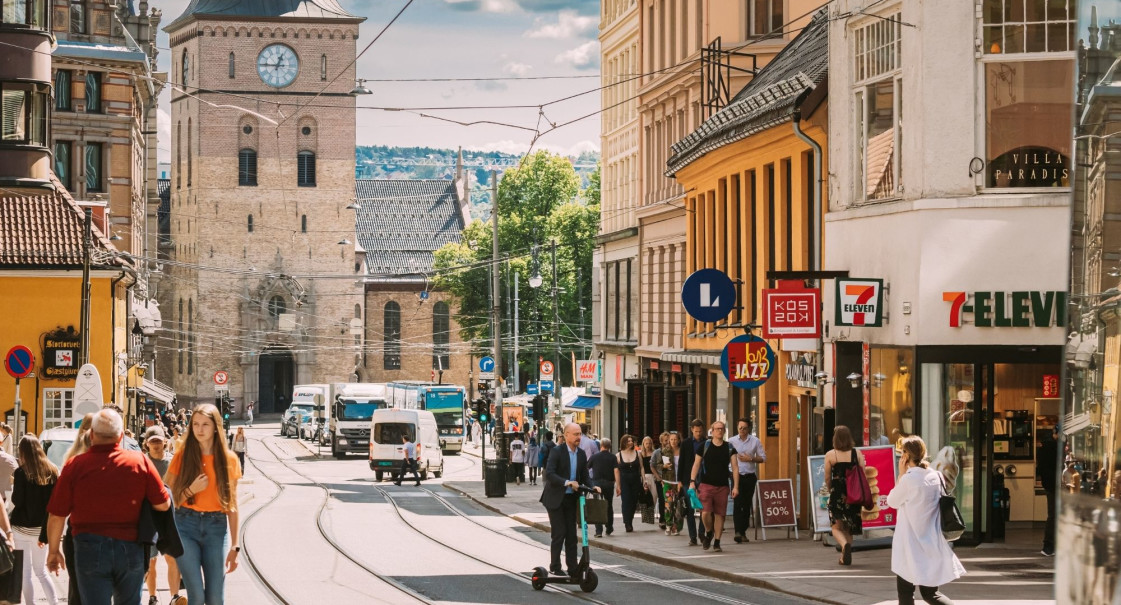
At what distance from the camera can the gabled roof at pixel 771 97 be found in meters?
24.0

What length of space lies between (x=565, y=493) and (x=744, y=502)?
250 inches

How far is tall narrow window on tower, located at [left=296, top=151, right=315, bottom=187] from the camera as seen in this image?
101 m

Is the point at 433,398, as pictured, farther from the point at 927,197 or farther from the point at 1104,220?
the point at 1104,220

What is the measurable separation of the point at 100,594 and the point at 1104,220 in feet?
22.9

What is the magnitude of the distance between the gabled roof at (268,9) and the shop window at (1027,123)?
8437 cm

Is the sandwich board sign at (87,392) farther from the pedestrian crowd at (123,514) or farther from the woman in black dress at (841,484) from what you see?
the pedestrian crowd at (123,514)

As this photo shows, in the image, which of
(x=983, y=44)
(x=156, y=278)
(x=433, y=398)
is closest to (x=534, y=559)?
(x=983, y=44)

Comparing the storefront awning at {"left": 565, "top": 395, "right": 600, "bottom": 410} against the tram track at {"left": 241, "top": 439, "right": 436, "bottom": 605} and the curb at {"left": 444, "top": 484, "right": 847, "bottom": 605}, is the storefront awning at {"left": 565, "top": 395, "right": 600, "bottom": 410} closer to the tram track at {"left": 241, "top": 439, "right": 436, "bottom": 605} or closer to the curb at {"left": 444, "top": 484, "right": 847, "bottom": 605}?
the tram track at {"left": 241, "top": 439, "right": 436, "bottom": 605}

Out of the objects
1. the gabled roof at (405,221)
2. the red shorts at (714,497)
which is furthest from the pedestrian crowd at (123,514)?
the gabled roof at (405,221)

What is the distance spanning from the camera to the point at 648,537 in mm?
24188

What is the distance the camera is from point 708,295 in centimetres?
2464

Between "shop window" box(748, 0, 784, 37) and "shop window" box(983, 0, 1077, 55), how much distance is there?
17861 mm

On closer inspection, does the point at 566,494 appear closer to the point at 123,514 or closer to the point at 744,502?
the point at 744,502

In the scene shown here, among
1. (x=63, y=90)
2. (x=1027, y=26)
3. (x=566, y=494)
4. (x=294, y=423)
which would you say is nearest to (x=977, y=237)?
(x=1027, y=26)
